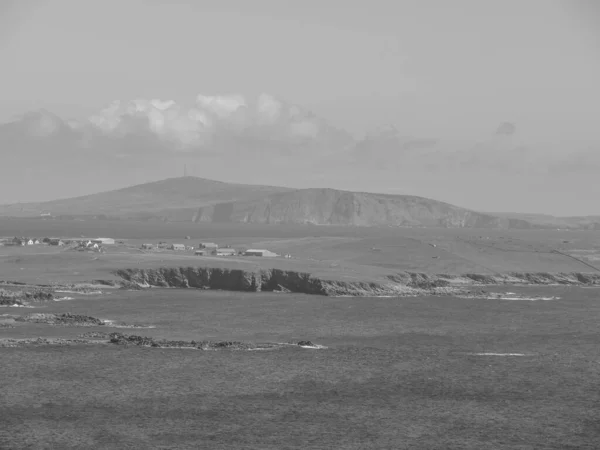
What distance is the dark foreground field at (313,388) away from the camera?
53744 millimetres

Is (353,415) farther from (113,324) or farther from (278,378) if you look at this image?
(113,324)

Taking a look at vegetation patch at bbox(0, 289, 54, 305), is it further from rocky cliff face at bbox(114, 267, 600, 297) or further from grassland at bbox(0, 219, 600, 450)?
rocky cliff face at bbox(114, 267, 600, 297)

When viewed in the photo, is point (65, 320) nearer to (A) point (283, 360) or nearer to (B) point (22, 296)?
(B) point (22, 296)

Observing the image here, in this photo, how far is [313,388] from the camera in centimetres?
6644

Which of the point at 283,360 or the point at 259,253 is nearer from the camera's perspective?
the point at 283,360

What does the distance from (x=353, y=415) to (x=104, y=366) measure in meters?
22.2

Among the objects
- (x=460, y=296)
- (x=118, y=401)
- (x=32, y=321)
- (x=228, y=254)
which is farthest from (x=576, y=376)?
(x=228, y=254)

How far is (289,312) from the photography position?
11306 cm

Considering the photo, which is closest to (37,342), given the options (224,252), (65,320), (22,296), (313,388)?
(65,320)

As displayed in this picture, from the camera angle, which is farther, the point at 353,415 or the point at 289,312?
the point at 289,312

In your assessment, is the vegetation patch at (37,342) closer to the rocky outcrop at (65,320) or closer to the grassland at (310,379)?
the grassland at (310,379)

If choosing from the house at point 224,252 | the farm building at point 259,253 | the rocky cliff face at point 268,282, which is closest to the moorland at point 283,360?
the rocky cliff face at point 268,282

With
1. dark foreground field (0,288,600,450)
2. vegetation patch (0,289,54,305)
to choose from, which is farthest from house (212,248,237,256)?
dark foreground field (0,288,600,450)

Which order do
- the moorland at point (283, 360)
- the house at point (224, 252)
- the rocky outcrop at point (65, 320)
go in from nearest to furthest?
the moorland at point (283, 360)
the rocky outcrop at point (65, 320)
the house at point (224, 252)
